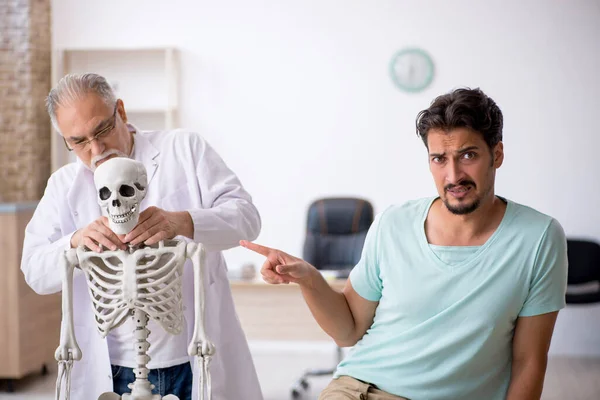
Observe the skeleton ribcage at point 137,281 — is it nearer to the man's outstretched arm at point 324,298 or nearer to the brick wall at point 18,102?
the man's outstretched arm at point 324,298

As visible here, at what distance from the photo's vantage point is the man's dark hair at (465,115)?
164 centimetres

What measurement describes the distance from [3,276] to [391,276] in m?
3.13

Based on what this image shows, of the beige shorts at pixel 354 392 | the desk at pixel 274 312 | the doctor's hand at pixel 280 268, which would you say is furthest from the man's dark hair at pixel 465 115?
the desk at pixel 274 312

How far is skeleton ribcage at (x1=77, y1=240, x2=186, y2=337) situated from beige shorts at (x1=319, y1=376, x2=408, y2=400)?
1.31 feet

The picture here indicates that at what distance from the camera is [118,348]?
5.90 ft

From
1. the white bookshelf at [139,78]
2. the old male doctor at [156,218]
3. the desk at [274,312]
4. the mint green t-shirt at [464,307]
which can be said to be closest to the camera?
the mint green t-shirt at [464,307]

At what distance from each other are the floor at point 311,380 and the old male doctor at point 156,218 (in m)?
2.32

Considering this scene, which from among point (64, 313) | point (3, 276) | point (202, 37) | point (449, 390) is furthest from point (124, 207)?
point (202, 37)

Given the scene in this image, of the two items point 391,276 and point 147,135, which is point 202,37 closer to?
point 147,135

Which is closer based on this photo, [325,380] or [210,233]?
[210,233]

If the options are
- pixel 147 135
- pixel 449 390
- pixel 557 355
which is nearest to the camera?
pixel 449 390

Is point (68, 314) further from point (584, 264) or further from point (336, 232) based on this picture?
point (584, 264)

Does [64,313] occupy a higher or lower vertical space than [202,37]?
lower

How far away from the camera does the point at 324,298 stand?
1.74m
